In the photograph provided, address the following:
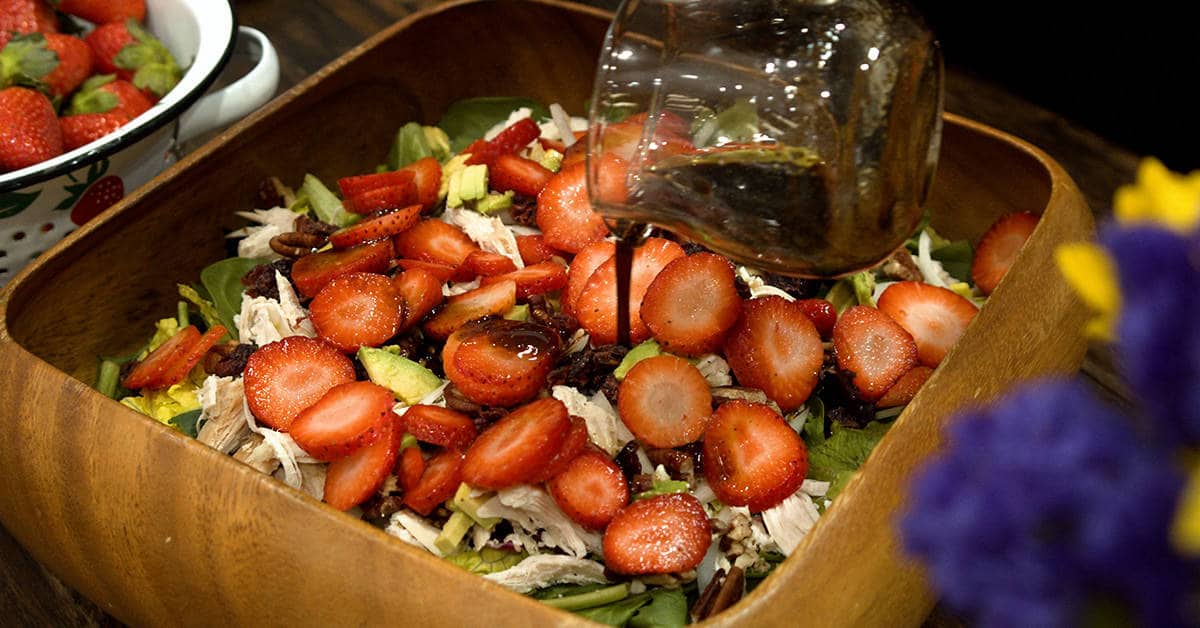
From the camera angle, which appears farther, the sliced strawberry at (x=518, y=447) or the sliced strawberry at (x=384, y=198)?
the sliced strawberry at (x=384, y=198)

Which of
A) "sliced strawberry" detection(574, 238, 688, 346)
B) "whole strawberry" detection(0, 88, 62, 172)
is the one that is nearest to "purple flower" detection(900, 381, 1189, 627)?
"sliced strawberry" detection(574, 238, 688, 346)

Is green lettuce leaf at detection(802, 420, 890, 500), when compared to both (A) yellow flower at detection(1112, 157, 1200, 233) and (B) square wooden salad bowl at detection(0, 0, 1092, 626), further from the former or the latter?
(A) yellow flower at detection(1112, 157, 1200, 233)

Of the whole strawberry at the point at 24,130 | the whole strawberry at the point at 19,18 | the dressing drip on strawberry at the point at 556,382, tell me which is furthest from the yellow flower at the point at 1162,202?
the whole strawberry at the point at 19,18

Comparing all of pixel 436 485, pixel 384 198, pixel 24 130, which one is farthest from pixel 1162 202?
pixel 24 130

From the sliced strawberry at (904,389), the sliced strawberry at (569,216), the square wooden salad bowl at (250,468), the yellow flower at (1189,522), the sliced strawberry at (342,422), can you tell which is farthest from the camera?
the sliced strawberry at (569,216)

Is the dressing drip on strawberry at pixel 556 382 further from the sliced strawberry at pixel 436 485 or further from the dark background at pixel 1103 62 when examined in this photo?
the dark background at pixel 1103 62

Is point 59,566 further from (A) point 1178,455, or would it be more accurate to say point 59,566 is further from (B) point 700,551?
(A) point 1178,455
